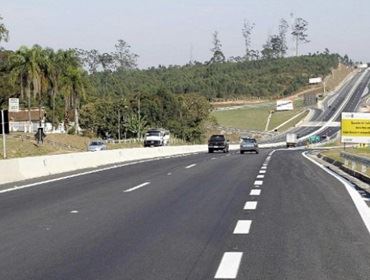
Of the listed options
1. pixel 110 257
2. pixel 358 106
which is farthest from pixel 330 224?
pixel 358 106

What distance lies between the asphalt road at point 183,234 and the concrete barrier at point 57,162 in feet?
15.3

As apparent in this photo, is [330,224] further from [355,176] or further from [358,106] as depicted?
[358,106]

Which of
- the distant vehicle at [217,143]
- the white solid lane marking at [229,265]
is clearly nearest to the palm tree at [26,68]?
the distant vehicle at [217,143]

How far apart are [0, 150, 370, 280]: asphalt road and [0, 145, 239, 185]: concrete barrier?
15.3 feet

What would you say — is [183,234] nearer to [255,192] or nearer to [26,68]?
[255,192]

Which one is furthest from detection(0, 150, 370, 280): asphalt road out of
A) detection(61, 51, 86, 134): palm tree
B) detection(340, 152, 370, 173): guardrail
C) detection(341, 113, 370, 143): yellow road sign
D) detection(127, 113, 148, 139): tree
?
detection(127, 113, 148, 139): tree

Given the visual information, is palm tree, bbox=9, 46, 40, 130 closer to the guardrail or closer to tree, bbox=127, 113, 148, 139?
tree, bbox=127, 113, 148, 139

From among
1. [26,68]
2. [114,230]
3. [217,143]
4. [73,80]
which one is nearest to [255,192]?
[114,230]

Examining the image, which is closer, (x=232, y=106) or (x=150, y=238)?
(x=150, y=238)

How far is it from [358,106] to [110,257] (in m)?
148

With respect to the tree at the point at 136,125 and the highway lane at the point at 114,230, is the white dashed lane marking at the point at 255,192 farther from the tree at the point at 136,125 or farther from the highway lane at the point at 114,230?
the tree at the point at 136,125

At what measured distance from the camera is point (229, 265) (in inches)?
316

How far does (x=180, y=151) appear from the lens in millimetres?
60219

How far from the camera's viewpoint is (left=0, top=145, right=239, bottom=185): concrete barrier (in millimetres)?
22875
